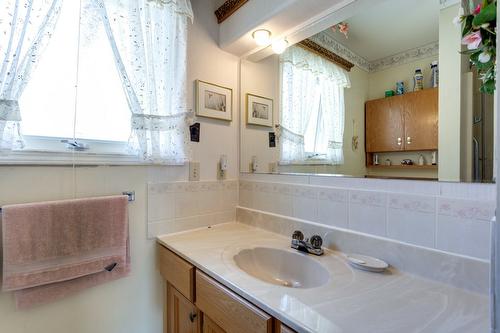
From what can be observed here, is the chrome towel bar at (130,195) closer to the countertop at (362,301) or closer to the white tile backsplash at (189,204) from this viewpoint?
the white tile backsplash at (189,204)

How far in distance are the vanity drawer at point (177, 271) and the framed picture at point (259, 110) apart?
976 millimetres

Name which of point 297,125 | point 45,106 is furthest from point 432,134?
point 45,106

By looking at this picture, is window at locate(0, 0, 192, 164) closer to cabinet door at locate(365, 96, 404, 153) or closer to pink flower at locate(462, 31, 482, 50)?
cabinet door at locate(365, 96, 404, 153)

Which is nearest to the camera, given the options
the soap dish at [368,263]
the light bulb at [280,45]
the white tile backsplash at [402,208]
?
the white tile backsplash at [402,208]

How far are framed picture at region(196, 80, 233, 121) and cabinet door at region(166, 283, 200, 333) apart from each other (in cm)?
101

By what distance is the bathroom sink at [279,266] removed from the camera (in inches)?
42.4

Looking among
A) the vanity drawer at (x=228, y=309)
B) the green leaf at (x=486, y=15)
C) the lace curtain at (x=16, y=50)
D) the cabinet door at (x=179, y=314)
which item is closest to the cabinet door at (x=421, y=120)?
the green leaf at (x=486, y=15)

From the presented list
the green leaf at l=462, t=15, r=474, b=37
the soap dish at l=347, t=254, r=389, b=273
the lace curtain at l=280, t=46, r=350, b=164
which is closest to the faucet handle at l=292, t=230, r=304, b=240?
the soap dish at l=347, t=254, r=389, b=273

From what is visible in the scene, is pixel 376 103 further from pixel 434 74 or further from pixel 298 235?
pixel 298 235

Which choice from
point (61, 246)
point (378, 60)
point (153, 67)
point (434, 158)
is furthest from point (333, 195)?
point (61, 246)

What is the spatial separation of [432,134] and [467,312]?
1.97 feet

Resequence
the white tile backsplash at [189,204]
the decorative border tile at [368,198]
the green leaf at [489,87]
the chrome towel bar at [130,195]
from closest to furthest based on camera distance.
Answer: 1. the green leaf at [489,87]
2. the decorative border tile at [368,198]
3. the chrome towel bar at [130,195]
4. the white tile backsplash at [189,204]

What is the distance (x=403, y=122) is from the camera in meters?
1.06

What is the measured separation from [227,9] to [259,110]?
2.10 feet
